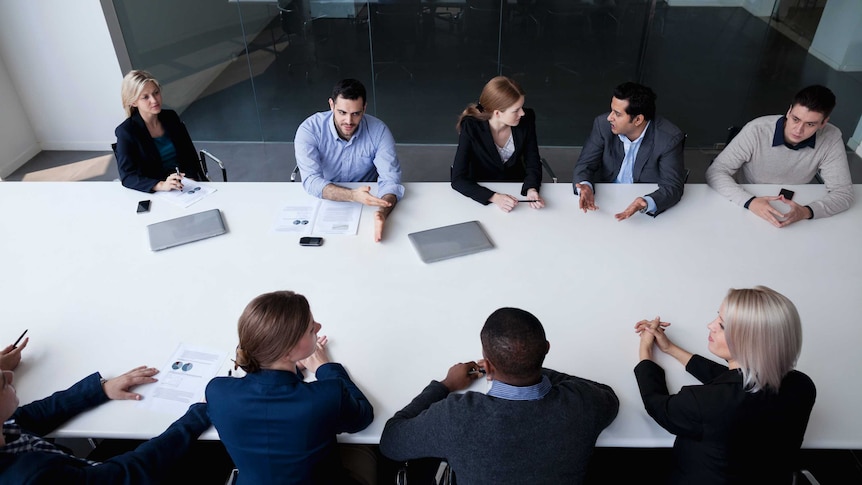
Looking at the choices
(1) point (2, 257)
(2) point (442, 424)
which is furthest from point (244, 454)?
(1) point (2, 257)

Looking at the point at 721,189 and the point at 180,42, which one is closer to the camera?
the point at 721,189

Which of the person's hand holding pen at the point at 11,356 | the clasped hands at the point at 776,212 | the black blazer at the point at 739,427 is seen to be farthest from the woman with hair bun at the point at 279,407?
the clasped hands at the point at 776,212

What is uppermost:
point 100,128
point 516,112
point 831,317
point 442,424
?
point 516,112

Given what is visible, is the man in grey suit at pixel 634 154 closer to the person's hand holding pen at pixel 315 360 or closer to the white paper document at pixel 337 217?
the white paper document at pixel 337 217

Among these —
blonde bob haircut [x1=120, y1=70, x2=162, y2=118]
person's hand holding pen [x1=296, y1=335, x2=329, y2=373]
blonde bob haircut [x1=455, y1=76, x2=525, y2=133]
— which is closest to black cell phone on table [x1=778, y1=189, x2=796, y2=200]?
blonde bob haircut [x1=455, y1=76, x2=525, y2=133]

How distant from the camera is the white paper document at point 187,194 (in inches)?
117

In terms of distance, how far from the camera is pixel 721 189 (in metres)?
3.03

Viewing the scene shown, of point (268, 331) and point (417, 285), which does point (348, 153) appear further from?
point (268, 331)

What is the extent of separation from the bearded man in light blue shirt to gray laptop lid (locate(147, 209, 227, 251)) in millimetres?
496

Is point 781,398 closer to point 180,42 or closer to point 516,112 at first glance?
point 516,112

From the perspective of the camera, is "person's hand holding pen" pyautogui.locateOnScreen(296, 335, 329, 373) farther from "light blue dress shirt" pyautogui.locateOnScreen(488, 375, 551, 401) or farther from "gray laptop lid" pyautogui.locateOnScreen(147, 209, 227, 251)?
"gray laptop lid" pyautogui.locateOnScreen(147, 209, 227, 251)

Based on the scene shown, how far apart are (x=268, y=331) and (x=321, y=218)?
1206mm

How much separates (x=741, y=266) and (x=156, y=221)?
2665mm

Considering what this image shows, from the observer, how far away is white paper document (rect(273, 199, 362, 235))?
9.05 feet
